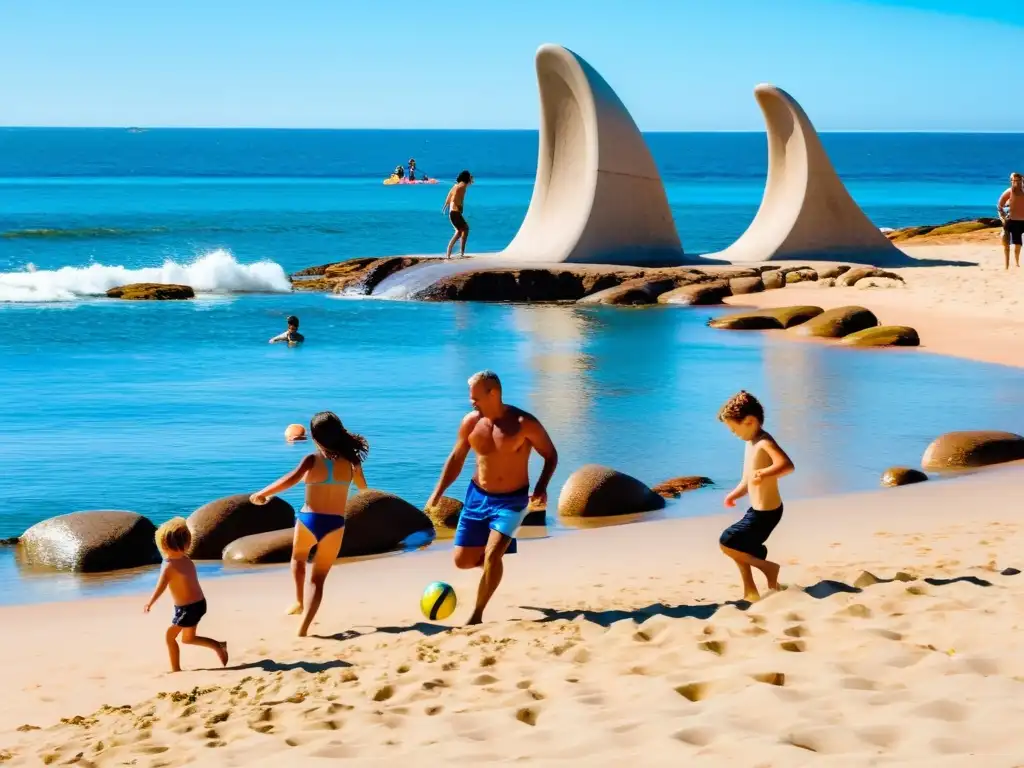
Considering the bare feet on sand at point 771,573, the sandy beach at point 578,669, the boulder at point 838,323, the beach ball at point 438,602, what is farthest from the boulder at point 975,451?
the boulder at point 838,323

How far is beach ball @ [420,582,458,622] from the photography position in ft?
21.9

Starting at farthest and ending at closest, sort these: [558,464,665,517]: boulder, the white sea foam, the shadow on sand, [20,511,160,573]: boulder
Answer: the white sea foam, [558,464,665,517]: boulder, [20,511,160,573]: boulder, the shadow on sand

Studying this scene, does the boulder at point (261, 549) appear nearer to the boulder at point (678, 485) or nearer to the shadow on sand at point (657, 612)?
the shadow on sand at point (657, 612)

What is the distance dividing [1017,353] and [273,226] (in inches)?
1517

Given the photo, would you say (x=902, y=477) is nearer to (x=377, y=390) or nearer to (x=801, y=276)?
(x=377, y=390)

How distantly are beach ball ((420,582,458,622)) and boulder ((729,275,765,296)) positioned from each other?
59.6 ft

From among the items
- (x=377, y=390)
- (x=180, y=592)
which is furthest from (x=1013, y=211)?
(x=180, y=592)

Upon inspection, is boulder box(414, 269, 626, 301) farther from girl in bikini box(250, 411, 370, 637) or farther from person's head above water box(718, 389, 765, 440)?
person's head above water box(718, 389, 765, 440)

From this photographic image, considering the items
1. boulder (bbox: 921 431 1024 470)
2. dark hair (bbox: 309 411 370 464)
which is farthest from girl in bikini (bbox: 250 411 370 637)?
boulder (bbox: 921 431 1024 470)

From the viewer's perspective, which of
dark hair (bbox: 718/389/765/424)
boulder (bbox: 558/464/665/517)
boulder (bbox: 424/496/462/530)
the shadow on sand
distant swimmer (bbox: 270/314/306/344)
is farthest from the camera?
distant swimmer (bbox: 270/314/306/344)

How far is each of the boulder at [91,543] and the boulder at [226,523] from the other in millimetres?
270

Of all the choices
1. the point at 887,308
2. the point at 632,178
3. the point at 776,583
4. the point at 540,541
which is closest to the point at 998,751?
the point at 776,583

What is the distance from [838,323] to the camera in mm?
19203

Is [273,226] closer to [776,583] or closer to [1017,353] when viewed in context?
[1017,353]
